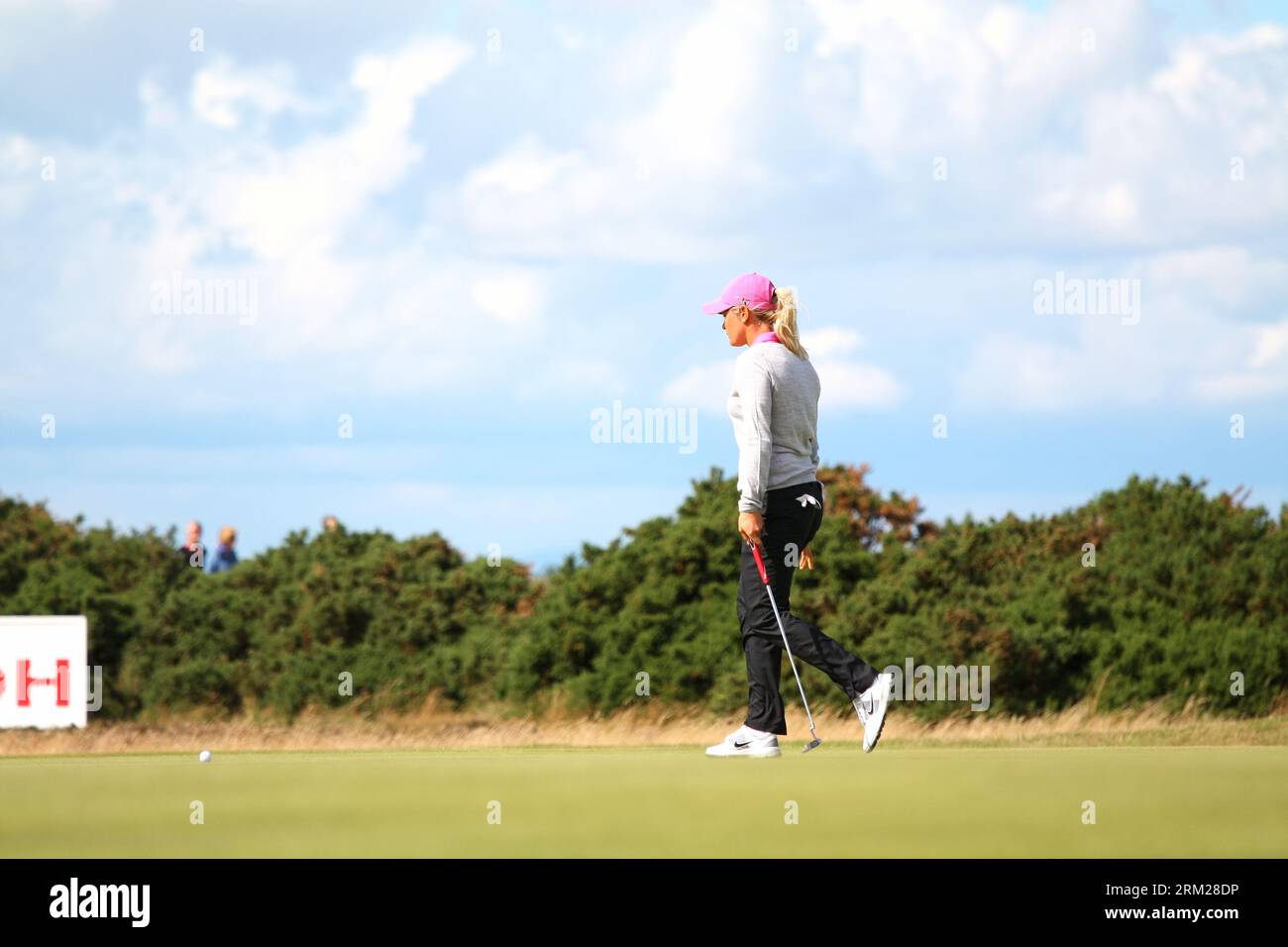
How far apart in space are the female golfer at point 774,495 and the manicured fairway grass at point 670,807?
308 millimetres

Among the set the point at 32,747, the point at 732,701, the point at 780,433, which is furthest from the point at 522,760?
the point at 732,701

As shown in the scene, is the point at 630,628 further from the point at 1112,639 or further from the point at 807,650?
the point at 807,650

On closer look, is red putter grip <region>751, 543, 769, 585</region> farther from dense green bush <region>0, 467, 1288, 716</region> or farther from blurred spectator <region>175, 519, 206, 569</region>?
blurred spectator <region>175, 519, 206, 569</region>

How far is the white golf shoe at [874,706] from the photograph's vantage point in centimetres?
787

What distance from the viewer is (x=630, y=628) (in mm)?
23406

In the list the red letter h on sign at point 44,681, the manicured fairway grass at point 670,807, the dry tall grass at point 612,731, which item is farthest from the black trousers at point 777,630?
the red letter h on sign at point 44,681

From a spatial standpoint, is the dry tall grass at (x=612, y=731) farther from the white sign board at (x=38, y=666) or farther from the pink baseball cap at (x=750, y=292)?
the pink baseball cap at (x=750, y=292)

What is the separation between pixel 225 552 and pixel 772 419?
21.1 m

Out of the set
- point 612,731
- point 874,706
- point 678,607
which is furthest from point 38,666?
point 678,607

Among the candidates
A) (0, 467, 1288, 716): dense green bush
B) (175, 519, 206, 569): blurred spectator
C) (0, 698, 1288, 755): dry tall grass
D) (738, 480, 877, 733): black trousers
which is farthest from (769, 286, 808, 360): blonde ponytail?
(175, 519, 206, 569): blurred spectator

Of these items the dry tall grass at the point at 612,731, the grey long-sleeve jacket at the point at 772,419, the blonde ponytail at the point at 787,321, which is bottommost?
the dry tall grass at the point at 612,731

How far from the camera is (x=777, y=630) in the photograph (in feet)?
26.2
